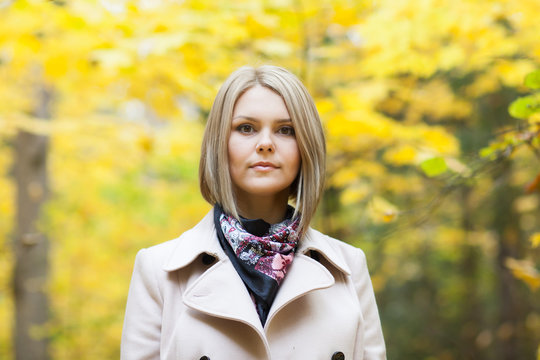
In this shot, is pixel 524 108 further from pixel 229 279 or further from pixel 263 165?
pixel 229 279

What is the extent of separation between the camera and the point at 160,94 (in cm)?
387

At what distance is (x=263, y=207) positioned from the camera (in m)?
2.02

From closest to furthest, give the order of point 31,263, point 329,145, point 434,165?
point 434,165 < point 329,145 < point 31,263

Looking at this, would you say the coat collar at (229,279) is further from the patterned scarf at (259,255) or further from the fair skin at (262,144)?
the fair skin at (262,144)

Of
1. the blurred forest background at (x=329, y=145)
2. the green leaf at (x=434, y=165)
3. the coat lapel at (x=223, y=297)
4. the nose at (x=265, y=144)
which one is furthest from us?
the blurred forest background at (x=329, y=145)

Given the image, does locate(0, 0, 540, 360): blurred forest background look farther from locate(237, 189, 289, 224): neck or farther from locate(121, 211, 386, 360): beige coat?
locate(121, 211, 386, 360): beige coat

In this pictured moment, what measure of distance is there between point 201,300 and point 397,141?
295 cm

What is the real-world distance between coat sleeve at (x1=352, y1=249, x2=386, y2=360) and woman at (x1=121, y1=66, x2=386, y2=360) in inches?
1.0

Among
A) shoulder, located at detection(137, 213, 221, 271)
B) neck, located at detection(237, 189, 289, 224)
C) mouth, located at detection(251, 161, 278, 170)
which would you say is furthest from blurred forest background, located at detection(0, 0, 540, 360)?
shoulder, located at detection(137, 213, 221, 271)

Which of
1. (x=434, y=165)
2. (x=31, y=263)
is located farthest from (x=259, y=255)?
(x=31, y=263)

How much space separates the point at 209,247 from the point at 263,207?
0.31 metres

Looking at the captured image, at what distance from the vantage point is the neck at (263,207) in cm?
202

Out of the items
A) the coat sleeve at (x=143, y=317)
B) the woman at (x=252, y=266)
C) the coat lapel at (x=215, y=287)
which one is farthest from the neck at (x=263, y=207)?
the coat sleeve at (x=143, y=317)

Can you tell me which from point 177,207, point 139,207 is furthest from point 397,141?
point 139,207
